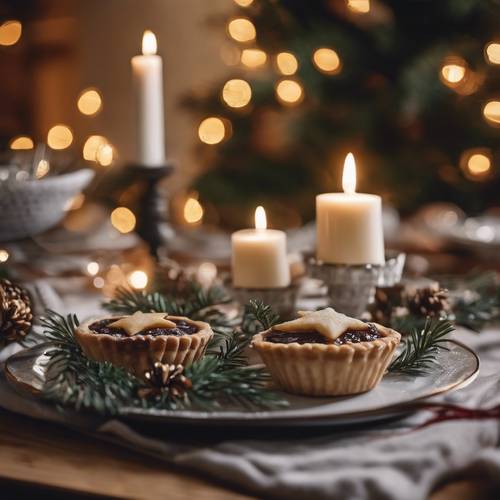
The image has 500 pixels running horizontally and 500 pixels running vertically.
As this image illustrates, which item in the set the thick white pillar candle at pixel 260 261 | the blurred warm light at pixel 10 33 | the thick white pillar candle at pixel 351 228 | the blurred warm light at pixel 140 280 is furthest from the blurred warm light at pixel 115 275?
the blurred warm light at pixel 10 33

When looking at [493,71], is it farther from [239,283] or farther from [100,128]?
[100,128]

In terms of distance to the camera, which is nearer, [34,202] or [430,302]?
[430,302]

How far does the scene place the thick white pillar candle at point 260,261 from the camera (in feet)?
3.84

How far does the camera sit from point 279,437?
81 cm

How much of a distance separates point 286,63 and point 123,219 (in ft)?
2.04

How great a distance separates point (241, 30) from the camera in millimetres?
2297

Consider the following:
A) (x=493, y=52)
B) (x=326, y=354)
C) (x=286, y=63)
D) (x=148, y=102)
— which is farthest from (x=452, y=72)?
(x=326, y=354)

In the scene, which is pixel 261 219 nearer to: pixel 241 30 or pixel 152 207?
pixel 152 207

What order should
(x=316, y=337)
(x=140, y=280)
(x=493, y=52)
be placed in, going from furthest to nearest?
1. (x=493, y=52)
2. (x=140, y=280)
3. (x=316, y=337)

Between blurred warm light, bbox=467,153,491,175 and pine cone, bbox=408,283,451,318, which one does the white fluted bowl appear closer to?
pine cone, bbox=408,283,451,318

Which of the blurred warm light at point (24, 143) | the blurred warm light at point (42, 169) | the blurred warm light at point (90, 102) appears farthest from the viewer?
the blurred warm light at point (90, 102)

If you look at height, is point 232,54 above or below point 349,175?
above

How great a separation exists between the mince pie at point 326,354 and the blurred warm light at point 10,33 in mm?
2938

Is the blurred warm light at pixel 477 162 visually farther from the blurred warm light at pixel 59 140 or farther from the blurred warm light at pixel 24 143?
the blurred warm light at pixel 59 140
